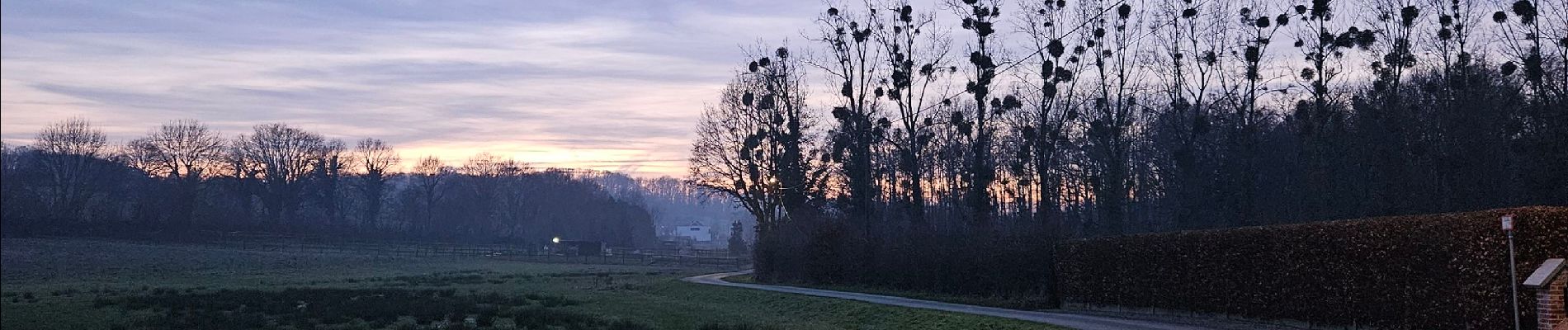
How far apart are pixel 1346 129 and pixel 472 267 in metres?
50.2

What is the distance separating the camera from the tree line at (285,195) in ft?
171

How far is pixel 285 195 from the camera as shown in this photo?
96625 millimetres

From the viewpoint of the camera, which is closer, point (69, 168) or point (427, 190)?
point (69, 168)

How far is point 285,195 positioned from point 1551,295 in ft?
322

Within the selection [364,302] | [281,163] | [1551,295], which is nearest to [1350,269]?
[1551,295]

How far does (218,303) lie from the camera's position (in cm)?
2708

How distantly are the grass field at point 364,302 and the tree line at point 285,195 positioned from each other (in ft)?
11.3

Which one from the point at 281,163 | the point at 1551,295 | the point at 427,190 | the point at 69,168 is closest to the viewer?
the point at 1551,295

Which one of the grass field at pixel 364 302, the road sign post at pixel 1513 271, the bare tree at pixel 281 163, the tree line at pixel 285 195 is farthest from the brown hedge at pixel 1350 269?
the bare tree at pixel 281 163

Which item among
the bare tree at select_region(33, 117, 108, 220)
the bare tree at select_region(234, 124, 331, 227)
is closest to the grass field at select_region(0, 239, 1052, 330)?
the bare tree at select_region(33, 117, 108, 220)

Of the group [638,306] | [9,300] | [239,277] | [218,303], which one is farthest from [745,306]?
[239,277]

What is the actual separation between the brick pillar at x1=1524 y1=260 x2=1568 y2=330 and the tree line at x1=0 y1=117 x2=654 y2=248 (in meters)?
43.1

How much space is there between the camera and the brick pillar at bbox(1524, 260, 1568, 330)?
13711mm

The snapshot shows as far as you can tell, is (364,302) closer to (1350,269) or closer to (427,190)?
(1350,269)
